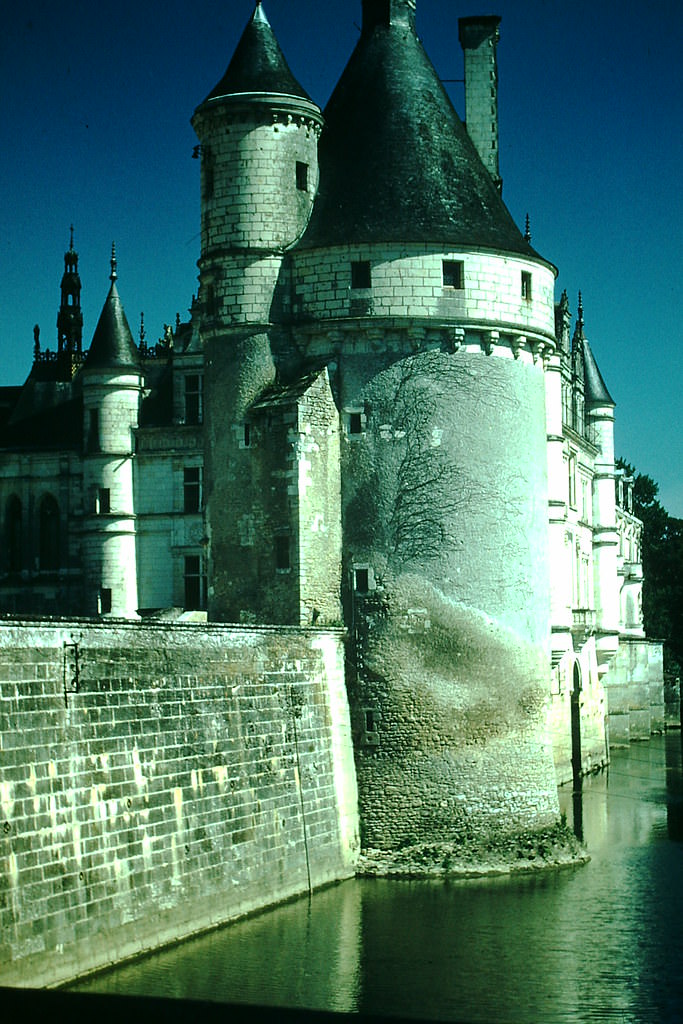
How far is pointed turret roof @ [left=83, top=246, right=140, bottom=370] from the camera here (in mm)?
49219

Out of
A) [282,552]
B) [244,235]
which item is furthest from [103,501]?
[282,552]

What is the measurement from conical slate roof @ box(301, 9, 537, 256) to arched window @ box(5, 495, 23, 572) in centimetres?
2345

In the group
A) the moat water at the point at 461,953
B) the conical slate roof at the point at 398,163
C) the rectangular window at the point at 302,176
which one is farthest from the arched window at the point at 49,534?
the moat water at the point at 461,953

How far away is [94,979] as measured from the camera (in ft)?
66.4

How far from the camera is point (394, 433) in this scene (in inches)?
1196

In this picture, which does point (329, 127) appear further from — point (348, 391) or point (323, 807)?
point (323, 807)

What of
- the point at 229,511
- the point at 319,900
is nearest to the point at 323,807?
the point at 319,900

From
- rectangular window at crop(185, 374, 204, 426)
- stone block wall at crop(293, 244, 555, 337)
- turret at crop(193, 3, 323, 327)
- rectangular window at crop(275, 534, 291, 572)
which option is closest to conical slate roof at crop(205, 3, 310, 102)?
turret at crop(193, 3, 323, 327)

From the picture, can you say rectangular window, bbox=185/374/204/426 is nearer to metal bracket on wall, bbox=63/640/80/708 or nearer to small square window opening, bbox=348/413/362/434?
small square window opening, bbox=348/413/362/434

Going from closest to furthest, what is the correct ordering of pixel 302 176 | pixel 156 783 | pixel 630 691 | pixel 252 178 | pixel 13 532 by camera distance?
pixel 156 783 < pixel 252 178 < pixel 302 176 < pixel 13 532 < pixel 630 691

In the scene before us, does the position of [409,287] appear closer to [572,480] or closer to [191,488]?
[191,488]

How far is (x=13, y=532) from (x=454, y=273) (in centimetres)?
2604

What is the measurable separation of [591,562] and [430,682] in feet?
87.1

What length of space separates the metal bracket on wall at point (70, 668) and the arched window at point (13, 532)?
32.1 metres
